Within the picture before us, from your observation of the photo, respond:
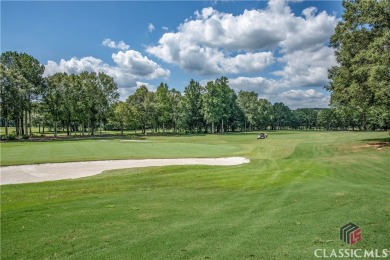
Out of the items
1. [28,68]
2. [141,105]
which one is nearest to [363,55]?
[28,68]

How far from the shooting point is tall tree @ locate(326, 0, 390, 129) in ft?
104

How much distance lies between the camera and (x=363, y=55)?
33.7 m

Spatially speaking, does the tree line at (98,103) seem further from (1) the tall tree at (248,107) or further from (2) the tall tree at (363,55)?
(2) the tall tree at (363,55)

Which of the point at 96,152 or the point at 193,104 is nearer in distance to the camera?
the point at 96,152

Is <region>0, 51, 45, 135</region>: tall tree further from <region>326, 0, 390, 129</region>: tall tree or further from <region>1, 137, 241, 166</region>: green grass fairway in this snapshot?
<region>326, 0, 390, 129</region>: tall tree

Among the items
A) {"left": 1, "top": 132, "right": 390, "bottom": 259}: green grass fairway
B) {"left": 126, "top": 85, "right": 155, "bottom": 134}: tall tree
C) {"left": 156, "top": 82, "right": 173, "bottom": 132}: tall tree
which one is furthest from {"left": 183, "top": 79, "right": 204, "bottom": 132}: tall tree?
{"left": 1, "top": 132, "right": 390, "bottom": 259}: green grass fairway

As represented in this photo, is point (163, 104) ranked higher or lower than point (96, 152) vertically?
higher

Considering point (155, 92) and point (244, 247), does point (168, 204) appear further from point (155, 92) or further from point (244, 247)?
point (155, 92)

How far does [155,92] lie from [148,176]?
102 m

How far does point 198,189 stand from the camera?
16594 millimetres

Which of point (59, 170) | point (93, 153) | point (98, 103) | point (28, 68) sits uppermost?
point (28, 68)

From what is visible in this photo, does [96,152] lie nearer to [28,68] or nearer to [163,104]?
[28,68]

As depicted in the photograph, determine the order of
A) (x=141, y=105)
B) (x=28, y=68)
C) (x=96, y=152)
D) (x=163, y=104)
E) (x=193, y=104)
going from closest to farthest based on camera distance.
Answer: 1. (x=96, y=152)
2. (x=28, y=68)
3. (x=141, y=105)
4. (x=163, y=104)
5. (x=193, y=104)

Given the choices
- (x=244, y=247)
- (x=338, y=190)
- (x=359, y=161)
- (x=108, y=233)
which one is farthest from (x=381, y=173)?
(x=108, y=233)
